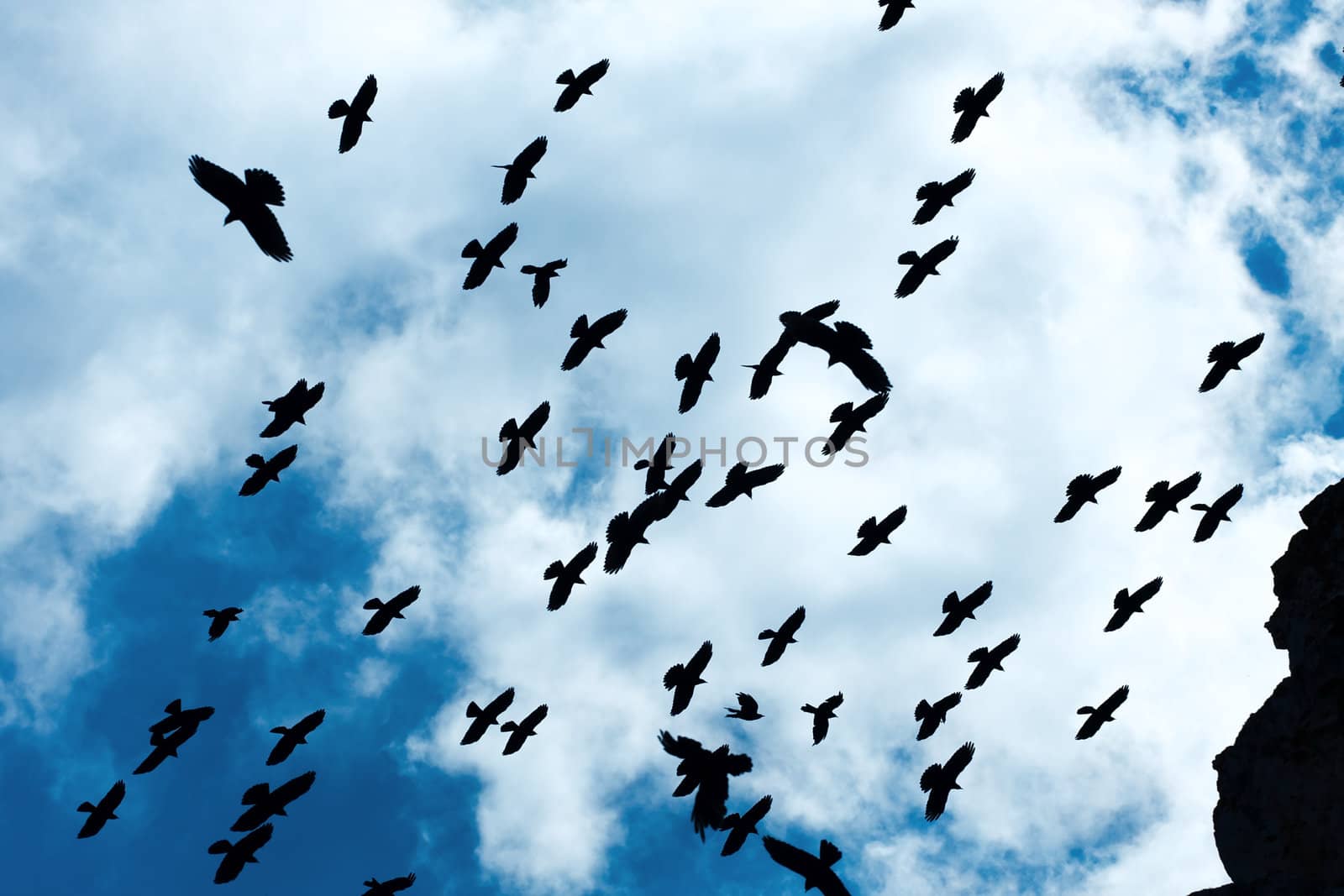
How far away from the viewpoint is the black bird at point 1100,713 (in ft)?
78.3

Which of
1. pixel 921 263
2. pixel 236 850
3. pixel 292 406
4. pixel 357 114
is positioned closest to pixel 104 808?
pixel 236 850

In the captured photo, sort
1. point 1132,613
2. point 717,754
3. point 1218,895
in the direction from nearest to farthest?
point 1218,895, point 717,754, point 1132,613

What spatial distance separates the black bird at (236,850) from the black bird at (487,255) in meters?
10.6

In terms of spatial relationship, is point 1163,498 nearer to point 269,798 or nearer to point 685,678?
point 685,678

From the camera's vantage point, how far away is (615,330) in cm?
2139

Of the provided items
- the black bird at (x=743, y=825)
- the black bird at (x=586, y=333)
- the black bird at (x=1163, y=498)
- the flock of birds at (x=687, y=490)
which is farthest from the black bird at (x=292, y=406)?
the black bird at (x=1163, y=498)

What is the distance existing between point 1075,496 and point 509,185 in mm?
12232

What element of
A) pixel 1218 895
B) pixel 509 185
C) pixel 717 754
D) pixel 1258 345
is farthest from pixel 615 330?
pixel 1218 895

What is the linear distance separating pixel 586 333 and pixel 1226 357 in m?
11.7

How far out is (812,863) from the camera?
14.1 metres

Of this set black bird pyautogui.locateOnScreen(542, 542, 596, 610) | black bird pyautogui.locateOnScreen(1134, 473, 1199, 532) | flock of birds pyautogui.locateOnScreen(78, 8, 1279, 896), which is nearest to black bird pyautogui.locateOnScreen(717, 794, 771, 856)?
flock of birds pyautogui.locateOnScreen(78, 8, 1279, 896)

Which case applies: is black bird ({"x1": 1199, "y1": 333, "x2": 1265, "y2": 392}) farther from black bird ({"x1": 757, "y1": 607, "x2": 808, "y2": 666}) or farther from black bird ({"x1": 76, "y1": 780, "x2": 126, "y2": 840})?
black bird ({"x1": 76, "y1": 780, "x2": 126, "y2": 840})

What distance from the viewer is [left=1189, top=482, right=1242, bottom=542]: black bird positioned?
23.5 m

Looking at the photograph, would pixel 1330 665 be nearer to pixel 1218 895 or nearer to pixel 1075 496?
pixel 1218 895
